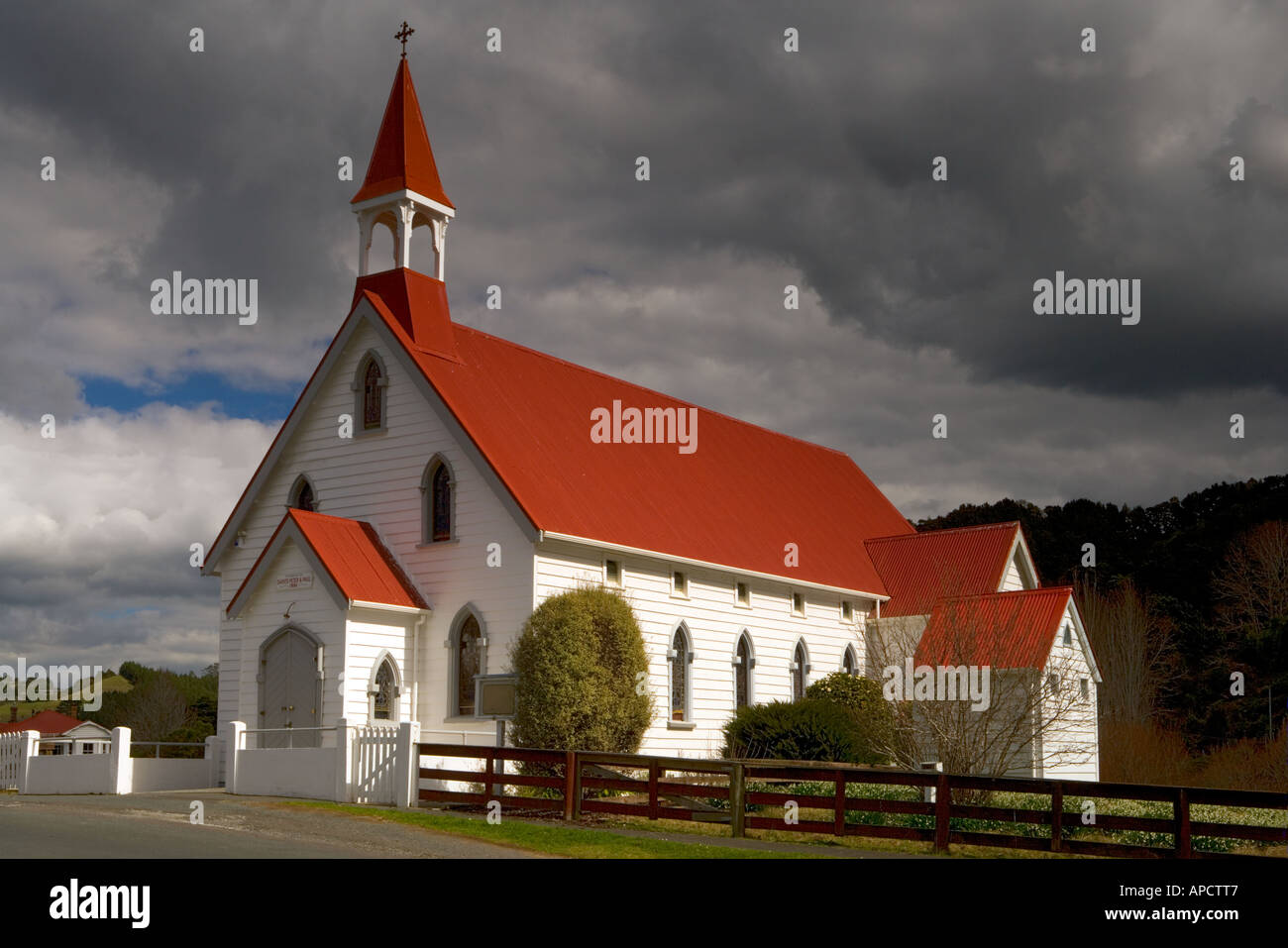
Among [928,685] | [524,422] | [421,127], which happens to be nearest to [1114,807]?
[928,685]

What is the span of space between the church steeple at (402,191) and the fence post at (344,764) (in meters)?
12.4

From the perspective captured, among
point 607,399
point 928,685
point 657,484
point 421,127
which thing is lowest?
point 928,685

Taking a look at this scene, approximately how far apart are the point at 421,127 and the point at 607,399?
28.6 ft

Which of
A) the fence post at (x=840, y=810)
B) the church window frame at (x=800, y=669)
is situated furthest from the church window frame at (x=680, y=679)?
the fence post at (x=840, y=810)

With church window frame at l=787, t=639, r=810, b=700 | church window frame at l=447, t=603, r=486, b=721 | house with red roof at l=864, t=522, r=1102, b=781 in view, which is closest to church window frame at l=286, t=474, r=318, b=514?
church window frame at l=447, t=603, r=486, b=721

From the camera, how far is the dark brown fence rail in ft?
57.8

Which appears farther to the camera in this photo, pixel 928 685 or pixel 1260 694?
pixel 1260 694

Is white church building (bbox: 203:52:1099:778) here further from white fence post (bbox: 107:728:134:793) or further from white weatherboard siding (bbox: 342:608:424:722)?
white fence post (bbox: 107:728:134:793)

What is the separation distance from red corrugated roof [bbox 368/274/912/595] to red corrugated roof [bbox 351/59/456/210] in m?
2.18

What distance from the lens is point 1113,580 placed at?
64.9m

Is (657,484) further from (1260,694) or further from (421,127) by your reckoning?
(1260,694)

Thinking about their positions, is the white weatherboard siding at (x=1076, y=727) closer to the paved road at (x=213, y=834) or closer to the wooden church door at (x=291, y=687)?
the wooden church door at (x=291, y=687)

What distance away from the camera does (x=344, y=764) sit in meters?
22.6

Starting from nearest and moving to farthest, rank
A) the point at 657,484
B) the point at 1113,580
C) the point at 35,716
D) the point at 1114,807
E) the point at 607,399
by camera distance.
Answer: the point at 1114,807 < the point at 657,484 < the point at 607,399 < the point at 1113,580 < the point at 35,716
